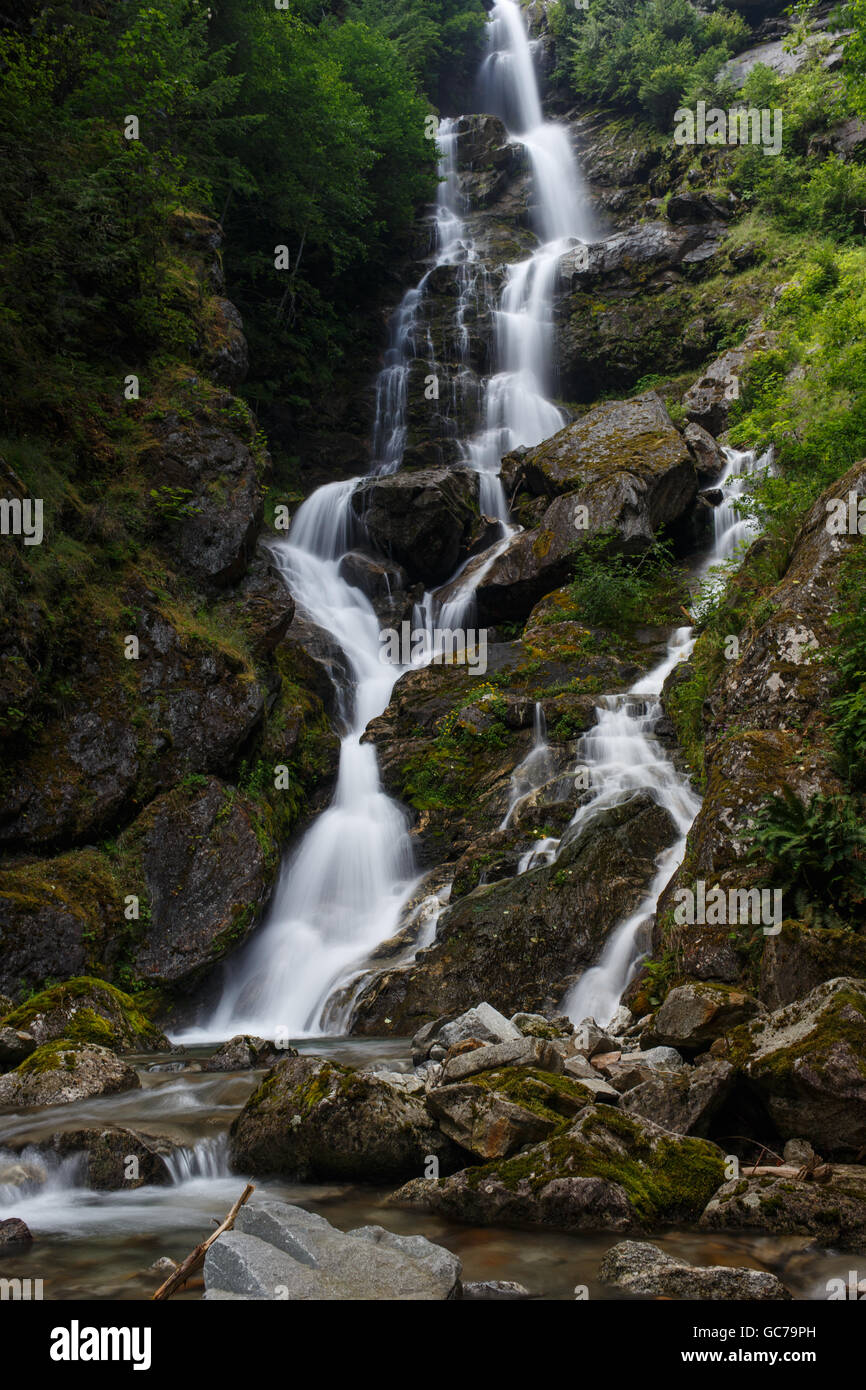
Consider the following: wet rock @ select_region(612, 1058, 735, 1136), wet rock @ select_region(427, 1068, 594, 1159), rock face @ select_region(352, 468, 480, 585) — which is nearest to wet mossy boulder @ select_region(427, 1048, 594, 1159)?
wet rock @ select_region(427, 1068, 594, 1159)

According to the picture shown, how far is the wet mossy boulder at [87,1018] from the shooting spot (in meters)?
7.68

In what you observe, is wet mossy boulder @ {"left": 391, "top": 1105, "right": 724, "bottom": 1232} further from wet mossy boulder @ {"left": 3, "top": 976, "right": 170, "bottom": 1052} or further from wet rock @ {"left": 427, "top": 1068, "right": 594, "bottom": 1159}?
wet mossy boulder @ {"left": 3, "top": 976, "right": 170, "bottom": 1052}

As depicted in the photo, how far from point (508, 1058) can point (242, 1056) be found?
338cm

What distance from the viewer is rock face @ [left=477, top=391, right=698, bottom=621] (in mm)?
17672

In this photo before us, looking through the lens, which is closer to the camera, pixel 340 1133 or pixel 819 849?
pixel 340 1133

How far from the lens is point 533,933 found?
32.0 ft

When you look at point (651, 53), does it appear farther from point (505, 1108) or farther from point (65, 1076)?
point (65, 1076)

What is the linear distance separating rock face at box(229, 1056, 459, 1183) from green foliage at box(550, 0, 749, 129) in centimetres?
3765

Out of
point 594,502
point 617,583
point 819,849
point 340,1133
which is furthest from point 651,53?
point 340,1133

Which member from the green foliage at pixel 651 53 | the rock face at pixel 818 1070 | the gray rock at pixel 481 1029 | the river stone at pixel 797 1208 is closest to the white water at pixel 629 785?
the gray rock at pixel 481 1029

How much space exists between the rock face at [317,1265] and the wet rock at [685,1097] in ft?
6.78

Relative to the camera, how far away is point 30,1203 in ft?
16.3

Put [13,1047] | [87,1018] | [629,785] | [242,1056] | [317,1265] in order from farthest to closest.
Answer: [629,785] → [87,1018] → [242,1056] → [13,1047] → [317,1265]
